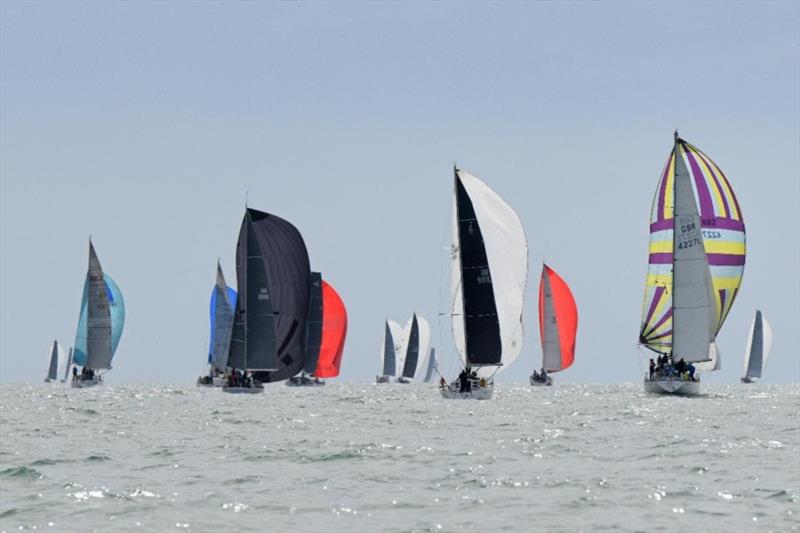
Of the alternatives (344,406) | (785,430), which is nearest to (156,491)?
(785,430)

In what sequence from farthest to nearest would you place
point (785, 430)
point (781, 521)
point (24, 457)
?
1. point (785, 430)
2. point (24, 457)
3. point (781, 521)

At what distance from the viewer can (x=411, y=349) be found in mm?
121688

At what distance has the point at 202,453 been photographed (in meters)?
25.5

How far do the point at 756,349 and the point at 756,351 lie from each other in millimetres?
180

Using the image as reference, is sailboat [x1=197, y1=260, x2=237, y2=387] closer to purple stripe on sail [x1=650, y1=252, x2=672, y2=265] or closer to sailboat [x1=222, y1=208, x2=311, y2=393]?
sailboat [x1=222, y1=208, x2=311, y2=393]

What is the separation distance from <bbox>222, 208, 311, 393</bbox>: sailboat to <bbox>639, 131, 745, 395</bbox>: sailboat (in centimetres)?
1549

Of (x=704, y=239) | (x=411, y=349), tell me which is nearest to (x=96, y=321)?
(x=704, y=239)

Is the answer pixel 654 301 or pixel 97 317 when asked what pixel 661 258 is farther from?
pixel 97 317

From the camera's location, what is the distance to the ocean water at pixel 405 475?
17.1 metres

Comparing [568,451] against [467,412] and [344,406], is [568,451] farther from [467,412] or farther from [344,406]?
[344,406]

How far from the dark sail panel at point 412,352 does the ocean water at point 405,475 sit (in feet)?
276

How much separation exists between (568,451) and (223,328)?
2153 inches

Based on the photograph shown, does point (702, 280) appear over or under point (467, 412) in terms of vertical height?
over

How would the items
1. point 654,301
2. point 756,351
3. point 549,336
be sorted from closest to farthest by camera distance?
point 654,301 < point 549,336 < point 756,351
